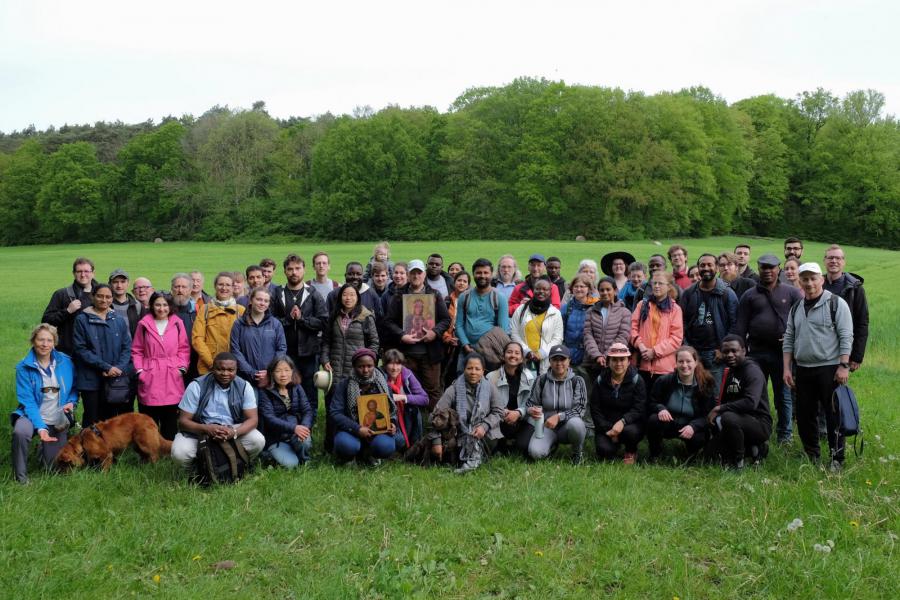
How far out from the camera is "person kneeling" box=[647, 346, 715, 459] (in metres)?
7.50

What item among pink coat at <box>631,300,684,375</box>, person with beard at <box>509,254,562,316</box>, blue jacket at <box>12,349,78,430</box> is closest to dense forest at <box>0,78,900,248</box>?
person with beard at <box>509,254,562,316</box>

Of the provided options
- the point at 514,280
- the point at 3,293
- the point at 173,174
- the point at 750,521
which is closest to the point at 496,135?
the point at 173,174

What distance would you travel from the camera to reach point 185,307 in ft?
28.7

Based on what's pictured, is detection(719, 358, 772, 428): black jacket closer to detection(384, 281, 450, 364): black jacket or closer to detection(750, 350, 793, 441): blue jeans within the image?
detection(750, 350, 793, 441): blue jeans

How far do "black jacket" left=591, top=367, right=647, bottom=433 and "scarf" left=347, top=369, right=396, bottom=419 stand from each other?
90.8 inches

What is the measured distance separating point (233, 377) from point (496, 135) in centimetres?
5756

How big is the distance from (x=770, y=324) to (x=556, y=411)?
8.60 feet

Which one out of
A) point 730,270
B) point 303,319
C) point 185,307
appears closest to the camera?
point 303,319

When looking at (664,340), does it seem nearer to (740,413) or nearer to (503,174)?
(740,413)

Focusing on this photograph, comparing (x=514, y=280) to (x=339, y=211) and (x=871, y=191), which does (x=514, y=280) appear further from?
(x=871, y=191)

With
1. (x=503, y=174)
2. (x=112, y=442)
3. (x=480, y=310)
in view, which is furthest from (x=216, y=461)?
(x=503, y=174)

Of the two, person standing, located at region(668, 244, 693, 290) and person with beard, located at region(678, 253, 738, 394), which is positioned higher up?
person standing, located at region(668, 244, 693, 290)

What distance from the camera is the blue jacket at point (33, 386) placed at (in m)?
7.20

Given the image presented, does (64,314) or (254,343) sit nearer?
(254,343)
